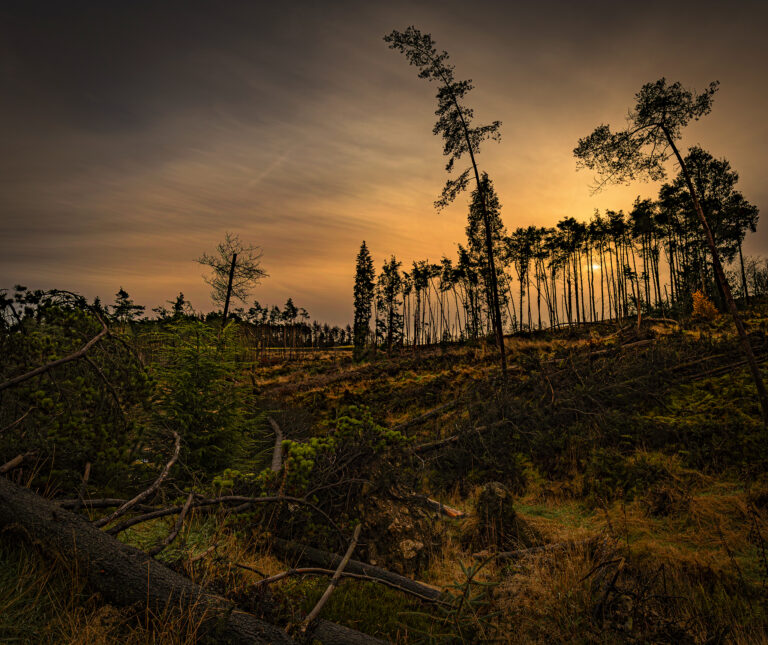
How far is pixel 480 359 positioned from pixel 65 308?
56.0 feet

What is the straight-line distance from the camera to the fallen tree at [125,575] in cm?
230

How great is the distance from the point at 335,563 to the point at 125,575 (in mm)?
2360

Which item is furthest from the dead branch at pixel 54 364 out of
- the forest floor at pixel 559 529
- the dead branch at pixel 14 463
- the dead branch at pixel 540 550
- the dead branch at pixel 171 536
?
the dead branch at pixel 540 550

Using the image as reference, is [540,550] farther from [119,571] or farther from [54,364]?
[54,364]

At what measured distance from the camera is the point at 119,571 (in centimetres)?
246

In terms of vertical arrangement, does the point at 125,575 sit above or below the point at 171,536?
below

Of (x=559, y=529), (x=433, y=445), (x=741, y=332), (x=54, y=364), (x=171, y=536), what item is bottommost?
(x=559, y=529)

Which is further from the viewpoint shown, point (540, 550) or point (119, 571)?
point (540, 550)

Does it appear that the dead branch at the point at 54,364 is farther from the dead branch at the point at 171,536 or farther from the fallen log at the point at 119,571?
the dead branch at the point at 171,536

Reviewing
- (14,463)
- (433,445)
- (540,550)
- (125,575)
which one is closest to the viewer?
(125,575)

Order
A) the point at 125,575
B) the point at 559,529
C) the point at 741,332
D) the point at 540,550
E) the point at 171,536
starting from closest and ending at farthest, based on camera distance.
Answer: the point at 125,575, the point at 171,536, the point at 540,550, the point at 559,529, the point at 741,332

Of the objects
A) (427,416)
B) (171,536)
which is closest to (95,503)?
(171,536)

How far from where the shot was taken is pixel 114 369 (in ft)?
13.9

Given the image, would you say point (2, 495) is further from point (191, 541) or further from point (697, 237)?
point (697, 237)
